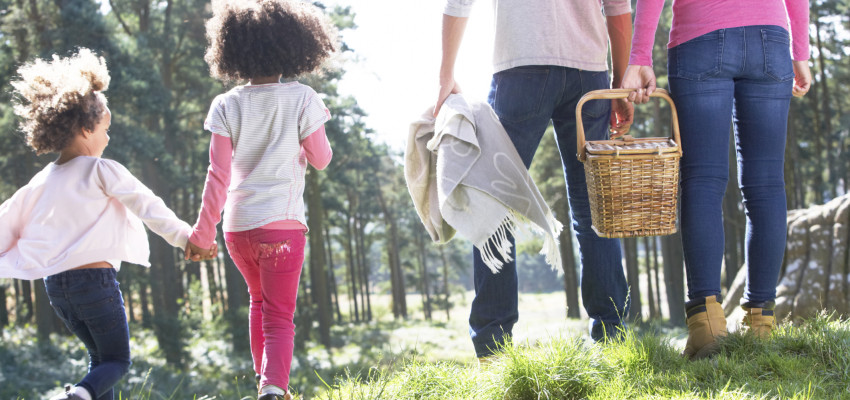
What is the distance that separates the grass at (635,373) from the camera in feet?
7.46

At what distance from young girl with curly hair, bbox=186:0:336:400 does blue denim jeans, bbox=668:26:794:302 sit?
175cm

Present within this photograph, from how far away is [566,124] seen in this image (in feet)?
10.6

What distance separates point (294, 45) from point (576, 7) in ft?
4.68

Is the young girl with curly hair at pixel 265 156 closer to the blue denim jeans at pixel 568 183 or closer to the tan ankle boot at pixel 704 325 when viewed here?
the blue denim jeans at pixel 568 183

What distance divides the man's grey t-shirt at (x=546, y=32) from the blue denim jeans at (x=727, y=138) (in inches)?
15.7

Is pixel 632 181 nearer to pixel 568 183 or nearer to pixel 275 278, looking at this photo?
pixel 568 183

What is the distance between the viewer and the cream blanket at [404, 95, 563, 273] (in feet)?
9.37

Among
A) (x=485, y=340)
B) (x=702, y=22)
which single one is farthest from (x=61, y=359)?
(x=702, y=22)

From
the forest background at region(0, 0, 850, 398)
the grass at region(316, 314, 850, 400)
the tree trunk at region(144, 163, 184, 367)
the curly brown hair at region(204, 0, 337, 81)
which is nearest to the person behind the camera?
the grass at region(316, 314, 850, 400)

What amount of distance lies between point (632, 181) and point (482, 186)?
641mm

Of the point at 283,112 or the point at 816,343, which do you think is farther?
the point at 283,112

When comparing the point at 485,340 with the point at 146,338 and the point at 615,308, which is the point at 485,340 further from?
the point at 146,338

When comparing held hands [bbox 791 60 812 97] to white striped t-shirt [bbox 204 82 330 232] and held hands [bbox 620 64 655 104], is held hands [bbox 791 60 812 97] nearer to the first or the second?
held hands [bbox 620 64 655 104]

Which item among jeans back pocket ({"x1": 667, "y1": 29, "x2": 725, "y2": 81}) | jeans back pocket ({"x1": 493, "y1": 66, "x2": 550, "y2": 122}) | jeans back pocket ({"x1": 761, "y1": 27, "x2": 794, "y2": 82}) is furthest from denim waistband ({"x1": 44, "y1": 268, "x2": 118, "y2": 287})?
jeans back pocket ({"x1": 761, "y1": 27, "x2": 794, "y2": 82})
